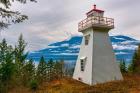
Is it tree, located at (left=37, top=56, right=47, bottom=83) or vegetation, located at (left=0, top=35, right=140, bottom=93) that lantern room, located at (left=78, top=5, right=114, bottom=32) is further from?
tree, located at (left=37, top=56, right=47, bottom=83)

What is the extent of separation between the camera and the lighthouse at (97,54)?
105 ft

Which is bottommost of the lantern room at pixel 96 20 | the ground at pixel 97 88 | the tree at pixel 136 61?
the ground at pixel 97 88

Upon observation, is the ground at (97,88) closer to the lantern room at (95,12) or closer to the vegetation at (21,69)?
the vegetation at (21,69)

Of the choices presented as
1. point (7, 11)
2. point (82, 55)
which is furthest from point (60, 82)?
point (7, 11)

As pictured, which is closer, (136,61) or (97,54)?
(97,54)

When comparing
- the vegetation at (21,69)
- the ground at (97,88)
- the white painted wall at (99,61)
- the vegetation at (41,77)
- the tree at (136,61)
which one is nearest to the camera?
the ground at (97,88)

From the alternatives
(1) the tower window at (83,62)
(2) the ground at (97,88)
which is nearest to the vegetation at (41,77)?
(2) the ground at (97,88)

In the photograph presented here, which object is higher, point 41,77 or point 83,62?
point 83,62

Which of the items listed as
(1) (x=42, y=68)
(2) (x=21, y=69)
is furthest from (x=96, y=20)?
(1) (x=42, y=68)

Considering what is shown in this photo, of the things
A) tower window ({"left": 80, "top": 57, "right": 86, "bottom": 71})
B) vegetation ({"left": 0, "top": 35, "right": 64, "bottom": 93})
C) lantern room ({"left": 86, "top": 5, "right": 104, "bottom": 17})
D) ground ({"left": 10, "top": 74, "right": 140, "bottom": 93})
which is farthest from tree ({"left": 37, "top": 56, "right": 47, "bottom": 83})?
lantern room ({"left": 86, "top": 5, "right": 104, "bottom": 17})

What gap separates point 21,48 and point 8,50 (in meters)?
4.53

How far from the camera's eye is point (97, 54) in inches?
1277

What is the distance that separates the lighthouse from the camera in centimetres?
3190

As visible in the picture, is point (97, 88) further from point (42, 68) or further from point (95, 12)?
point (42, 68)
